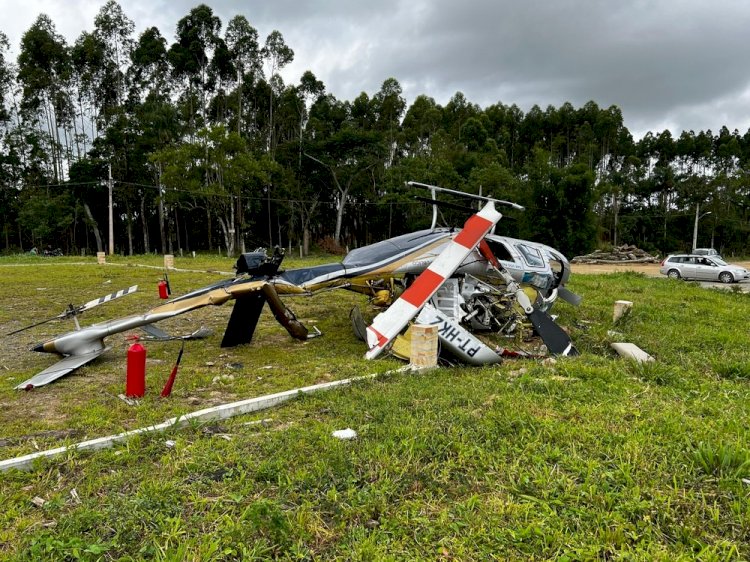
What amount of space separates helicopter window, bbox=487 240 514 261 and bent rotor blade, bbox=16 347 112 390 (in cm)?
678

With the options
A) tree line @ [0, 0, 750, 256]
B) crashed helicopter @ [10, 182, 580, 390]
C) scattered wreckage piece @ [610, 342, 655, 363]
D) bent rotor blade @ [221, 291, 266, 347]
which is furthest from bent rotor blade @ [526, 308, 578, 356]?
tree line @ [0, 0, 750, 256]

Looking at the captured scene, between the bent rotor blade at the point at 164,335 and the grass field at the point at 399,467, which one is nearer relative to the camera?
the grass field at the point at 399,467

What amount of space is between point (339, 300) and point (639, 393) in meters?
9.01

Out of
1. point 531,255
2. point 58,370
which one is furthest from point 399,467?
→ point 531,255

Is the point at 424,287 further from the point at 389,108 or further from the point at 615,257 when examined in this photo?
the point at 389,108

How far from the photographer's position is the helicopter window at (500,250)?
8688 mm

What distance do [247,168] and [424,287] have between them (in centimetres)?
3040

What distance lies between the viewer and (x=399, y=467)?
3.24m

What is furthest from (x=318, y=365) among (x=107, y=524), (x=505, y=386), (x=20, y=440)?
(x=107, y=524)

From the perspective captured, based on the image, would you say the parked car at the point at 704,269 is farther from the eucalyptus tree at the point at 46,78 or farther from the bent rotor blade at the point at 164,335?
the eucalyptus tree at the point at 46,78

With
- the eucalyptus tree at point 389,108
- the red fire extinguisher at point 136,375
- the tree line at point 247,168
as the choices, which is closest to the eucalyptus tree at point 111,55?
the tree line at point 247,168

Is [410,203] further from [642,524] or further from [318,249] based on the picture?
[642,524]

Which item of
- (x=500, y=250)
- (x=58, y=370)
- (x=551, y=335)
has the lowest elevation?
(x=58, y=370)

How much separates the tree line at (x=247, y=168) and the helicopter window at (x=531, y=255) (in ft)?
92.3
